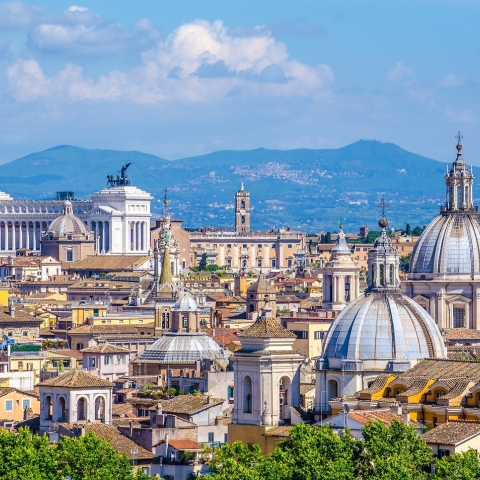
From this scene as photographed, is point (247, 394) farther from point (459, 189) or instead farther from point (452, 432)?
point (459, 189)

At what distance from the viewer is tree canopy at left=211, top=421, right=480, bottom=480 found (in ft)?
156

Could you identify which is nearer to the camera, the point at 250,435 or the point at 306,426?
the point at 306,426

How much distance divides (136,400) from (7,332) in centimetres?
3043

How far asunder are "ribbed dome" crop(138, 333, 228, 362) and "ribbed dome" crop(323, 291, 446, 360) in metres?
22.4

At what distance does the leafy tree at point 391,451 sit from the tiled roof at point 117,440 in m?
7.06

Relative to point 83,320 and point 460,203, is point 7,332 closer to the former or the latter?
point 83,320

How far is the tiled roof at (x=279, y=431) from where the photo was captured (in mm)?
54325

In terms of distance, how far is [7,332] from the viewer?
9725 centimetres

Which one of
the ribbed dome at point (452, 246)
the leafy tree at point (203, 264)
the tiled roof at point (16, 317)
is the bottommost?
the tiled roof at point (16, 317)

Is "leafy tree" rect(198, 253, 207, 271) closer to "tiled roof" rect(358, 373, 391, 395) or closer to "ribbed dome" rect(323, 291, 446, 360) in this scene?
"ribbed dome" rect(323, 291, 446, 360)

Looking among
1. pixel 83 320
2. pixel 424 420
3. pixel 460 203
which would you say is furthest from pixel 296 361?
pixel 83 320

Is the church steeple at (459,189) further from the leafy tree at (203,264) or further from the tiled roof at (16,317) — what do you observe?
the leafy tree at (203,264)

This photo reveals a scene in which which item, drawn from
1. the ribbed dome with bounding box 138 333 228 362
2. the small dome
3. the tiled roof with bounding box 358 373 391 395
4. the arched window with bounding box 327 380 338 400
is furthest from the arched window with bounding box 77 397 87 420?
the small dome

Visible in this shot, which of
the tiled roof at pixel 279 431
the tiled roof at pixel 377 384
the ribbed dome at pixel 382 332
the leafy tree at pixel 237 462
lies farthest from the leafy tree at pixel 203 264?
the leafy tree at pixel 237 462
